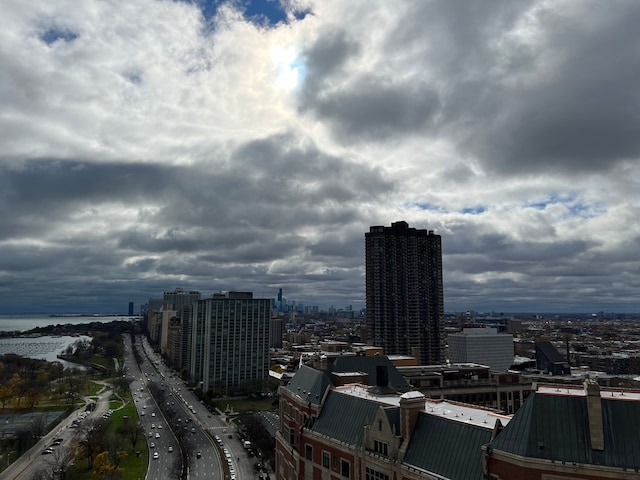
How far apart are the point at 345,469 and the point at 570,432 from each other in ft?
100

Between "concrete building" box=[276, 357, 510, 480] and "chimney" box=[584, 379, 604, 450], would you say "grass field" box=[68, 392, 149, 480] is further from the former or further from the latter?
"chimney" box=[584, 379, 604, 450]

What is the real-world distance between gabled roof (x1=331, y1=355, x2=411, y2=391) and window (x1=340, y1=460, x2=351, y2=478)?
31225 millimetres

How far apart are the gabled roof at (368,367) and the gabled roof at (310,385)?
397 inches

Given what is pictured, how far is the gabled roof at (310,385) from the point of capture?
2933 inches

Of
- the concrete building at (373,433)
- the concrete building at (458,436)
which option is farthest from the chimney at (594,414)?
the concrete building at (373,433)

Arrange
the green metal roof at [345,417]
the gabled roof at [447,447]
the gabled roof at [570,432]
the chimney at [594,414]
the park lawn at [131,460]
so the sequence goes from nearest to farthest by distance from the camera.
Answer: the gabled roof at [570,432] < the chimney at [594,414] < the gabled roof at [447,447] < the green metal roof at [345,417] < the park lawn at [131,460]

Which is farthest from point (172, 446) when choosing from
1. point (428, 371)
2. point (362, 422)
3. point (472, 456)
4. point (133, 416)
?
point (472, 456)

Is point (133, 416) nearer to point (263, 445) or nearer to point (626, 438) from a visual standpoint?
point (263, 445)

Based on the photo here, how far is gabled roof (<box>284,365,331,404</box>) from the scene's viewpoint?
7450 centimetres

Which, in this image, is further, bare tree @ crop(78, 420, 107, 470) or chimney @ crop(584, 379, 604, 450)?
bare tree @ crop(78, 420, 107, 470)

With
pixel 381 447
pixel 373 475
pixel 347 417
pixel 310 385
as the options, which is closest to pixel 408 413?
pixel 381 447

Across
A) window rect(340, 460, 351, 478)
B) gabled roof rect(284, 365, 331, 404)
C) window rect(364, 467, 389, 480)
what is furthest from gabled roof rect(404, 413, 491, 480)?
gabled roof rect(284, 365, 331, 404)

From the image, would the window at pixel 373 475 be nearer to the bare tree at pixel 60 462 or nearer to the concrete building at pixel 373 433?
the concrete building at pixel 373 433

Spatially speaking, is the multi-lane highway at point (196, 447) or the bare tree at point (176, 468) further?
the multi-lane highway at point (196, 447)
